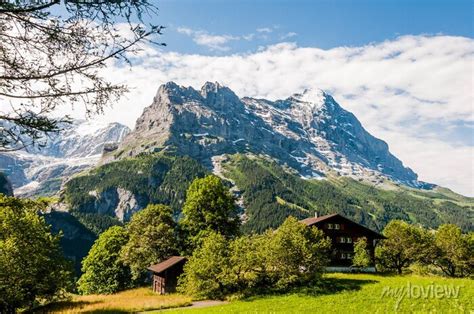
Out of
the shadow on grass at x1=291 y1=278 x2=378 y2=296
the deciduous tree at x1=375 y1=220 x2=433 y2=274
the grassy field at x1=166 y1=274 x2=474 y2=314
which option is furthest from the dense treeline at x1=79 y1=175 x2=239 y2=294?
the deciduous tree at x1=375 y1=220 x2=433 y2=274

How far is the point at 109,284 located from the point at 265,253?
3550 cm

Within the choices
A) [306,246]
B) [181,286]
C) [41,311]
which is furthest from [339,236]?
[41,311]

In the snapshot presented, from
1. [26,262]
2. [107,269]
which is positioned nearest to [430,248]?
[107,269]

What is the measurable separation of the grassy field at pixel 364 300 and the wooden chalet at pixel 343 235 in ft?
95.4

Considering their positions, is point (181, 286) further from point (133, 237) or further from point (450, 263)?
point (450, 263)

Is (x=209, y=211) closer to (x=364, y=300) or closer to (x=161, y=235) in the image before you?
(x=161, y=235)

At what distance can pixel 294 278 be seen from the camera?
46.7 meters

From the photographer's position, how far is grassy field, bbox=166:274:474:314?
1257 inches

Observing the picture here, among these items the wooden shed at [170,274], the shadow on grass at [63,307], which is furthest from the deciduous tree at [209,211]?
the shadow on grass at [63,307]

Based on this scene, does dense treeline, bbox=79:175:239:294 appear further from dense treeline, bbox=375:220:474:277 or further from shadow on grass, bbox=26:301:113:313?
dense treeline, bbox=375:220:474:277
